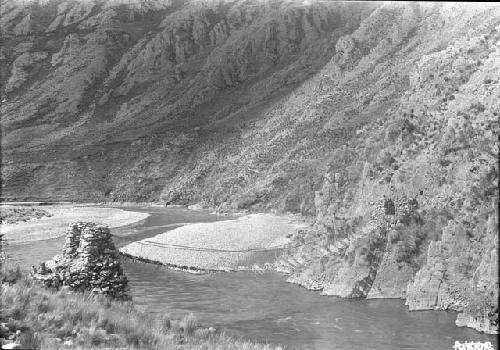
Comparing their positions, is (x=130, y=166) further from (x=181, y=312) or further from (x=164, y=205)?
(x=181, y=312)

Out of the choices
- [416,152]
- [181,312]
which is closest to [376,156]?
[416,152]

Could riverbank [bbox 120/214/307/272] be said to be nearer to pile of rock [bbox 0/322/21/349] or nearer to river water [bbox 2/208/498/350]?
river water [bbox 2/208/498/350]

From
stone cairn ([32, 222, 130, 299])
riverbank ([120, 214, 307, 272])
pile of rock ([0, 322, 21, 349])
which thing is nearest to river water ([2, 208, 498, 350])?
riverbank ([120, 214, 307, 272])

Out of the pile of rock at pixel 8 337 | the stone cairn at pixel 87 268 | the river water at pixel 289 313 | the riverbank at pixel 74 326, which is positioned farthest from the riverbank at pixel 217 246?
the pile of rock at pixel 8 337

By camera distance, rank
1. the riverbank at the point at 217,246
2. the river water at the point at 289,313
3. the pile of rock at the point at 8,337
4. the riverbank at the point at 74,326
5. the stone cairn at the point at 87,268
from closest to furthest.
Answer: the pile of rock at the point at 8,337, the riverbank at the point at 74,326, the stone cairn at the point at 87,268, the river water at the point at 289,313, the riverbank at the point at 217,246

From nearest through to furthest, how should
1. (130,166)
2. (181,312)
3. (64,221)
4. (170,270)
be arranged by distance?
1. (181,312)
2. (170,270)
3. (64,221)
4. (130,166)

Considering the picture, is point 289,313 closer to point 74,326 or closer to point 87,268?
point 87,268

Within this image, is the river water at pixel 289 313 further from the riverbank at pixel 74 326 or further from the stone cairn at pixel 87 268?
the riverbank at pixel 74 326
